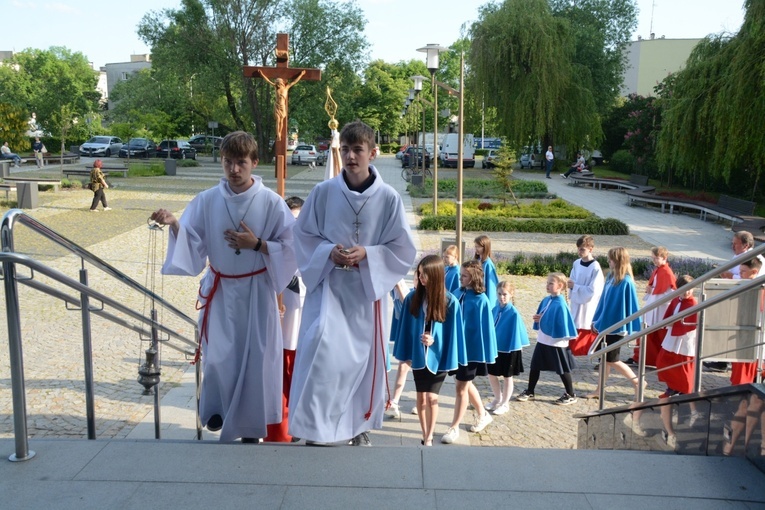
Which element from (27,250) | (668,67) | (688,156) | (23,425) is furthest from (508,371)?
(668,67)

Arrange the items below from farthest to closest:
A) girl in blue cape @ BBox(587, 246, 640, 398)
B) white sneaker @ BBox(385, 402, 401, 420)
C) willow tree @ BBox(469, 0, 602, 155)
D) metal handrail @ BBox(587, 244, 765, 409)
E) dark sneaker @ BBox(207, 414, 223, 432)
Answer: willow tree @ BBox(469, 0, 602, 155)
girl in blue cape @ BBox(587, 246, 640, 398)
white sneaker @ BBox(385, 402, 401, 420)
dark sneaker @ BBox(207, 414, 223, 432)
metal handrail @ BBox(587, 244, 765, 409)

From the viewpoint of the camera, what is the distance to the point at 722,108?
73.3 feet

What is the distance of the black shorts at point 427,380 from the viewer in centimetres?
590

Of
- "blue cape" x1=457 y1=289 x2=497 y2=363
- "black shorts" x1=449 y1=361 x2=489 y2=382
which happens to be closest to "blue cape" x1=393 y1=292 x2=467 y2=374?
"black shorts" x1=449 y1=361 x2=489 y2=382

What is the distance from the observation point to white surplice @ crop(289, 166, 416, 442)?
167 inches

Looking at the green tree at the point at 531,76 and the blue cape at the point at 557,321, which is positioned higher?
the green tree at the point at 531,76

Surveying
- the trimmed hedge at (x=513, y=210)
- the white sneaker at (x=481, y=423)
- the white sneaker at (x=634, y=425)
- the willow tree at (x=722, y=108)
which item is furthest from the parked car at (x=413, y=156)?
the white sneaker at (x=634, y=425)

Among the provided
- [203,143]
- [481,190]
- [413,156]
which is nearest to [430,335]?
[481,190]

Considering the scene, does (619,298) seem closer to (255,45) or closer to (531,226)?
(531,226)

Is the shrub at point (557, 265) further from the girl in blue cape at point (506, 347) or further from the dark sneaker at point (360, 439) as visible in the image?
the dark sneaker at point (360, 439)

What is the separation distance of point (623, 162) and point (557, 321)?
40.0 metres

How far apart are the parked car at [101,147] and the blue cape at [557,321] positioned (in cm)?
4991

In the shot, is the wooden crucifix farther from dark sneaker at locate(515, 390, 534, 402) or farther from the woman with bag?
the woman with bag

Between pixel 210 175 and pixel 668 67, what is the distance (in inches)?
1669
